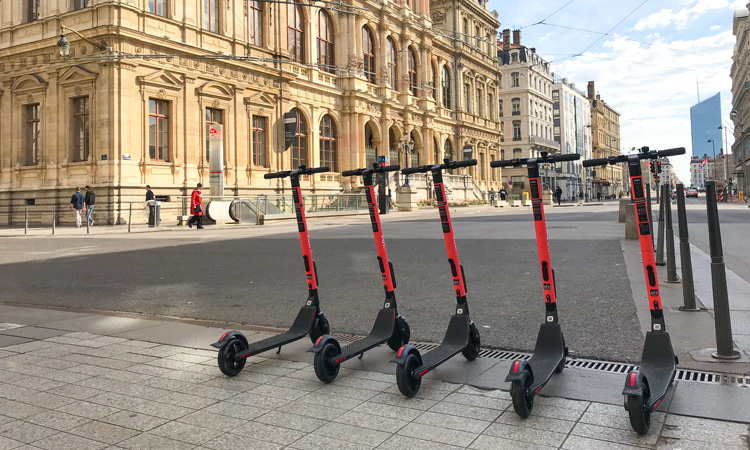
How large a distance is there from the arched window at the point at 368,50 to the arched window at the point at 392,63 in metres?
2.20

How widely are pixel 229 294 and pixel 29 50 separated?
1113 inches

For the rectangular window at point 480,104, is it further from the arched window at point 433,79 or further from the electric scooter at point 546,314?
the electric scooter at point 546,314

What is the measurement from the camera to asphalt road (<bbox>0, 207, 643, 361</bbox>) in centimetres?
555

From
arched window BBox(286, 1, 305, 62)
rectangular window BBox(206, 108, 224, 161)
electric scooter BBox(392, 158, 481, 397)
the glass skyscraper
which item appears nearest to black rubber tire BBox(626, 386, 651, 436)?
electric scooter BBox(392, 158, 481, 397)

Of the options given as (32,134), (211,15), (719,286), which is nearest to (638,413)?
(719,286)

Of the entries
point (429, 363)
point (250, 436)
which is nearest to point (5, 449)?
point (250, 436)

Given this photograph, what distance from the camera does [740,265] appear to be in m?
9.45

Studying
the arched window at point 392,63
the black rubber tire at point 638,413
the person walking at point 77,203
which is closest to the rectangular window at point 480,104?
the arched window at point 392,63

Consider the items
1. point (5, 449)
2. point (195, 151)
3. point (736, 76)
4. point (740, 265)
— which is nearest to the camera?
point (5, 449)

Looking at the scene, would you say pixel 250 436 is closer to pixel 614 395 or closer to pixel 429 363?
pixel 429 363

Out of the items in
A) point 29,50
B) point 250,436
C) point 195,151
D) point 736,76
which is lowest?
point 250,436

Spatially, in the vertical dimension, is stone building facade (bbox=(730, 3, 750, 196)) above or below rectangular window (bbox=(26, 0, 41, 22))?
above

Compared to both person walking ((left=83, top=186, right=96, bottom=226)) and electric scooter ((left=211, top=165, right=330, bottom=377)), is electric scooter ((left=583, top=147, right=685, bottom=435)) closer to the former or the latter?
electric scooter ((left=211, top=165, right=330, bottom=377))

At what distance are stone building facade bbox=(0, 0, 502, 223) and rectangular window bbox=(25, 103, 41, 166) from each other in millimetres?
58
